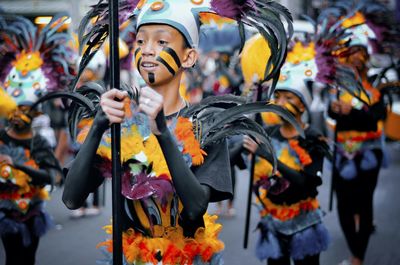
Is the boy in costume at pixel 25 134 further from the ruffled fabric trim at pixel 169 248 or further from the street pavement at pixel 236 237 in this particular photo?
the ruffled fabric trim at pixel 169 248

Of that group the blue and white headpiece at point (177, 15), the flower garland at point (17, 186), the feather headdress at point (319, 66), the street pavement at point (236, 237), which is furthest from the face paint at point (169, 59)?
the street pavement at point (236, 237)

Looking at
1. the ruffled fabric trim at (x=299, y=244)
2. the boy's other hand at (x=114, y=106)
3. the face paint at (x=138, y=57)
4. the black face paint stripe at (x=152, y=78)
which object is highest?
the face paint at (x=138, y=57)

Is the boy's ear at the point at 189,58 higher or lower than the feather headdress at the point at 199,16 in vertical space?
lower

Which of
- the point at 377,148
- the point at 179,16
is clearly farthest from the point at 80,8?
the point at 179,16

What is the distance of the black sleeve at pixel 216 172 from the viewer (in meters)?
2.72

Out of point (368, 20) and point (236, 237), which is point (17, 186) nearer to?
point (236, 237)

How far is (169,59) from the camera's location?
2.79 m

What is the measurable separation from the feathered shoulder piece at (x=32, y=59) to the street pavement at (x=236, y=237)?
1485 millimetres

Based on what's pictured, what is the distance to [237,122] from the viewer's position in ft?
9.54

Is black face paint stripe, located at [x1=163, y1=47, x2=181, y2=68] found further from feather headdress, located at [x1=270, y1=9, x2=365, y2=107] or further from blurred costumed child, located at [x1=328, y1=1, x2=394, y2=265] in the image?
blurred costumed child, located at [x1=328, y1=1, x2=394, y2=265]

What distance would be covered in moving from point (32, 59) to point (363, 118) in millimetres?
3149

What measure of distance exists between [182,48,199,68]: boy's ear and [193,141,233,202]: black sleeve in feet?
1.24

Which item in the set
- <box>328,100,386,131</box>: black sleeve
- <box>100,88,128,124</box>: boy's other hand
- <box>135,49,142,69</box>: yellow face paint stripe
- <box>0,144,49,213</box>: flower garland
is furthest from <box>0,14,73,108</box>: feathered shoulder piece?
<box>328,100,386,131</box>: black sleeve

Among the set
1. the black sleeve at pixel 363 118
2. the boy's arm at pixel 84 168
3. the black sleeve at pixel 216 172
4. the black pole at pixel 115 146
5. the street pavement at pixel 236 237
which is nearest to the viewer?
the black pole at pixel 115 146
